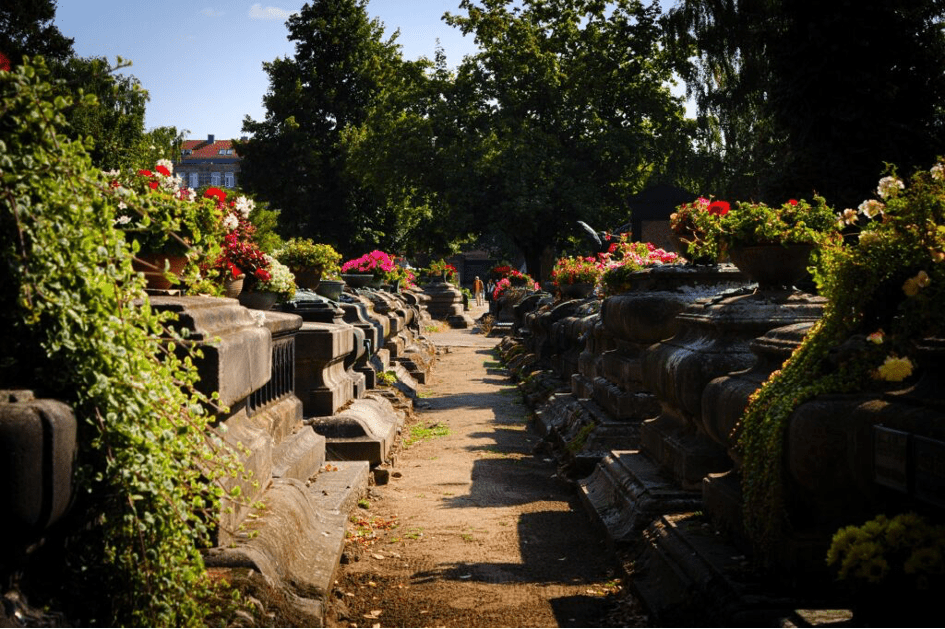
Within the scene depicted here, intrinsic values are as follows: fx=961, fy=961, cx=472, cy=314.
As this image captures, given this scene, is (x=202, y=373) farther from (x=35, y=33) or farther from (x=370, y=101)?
(x=370, y=101)

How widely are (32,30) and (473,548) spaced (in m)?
28.7

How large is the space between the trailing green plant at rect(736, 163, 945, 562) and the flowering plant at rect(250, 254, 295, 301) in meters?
4.34

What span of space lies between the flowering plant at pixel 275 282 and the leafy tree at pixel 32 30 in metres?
24.1

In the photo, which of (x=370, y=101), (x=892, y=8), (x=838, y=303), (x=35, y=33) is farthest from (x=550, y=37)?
(x=838, y=303)

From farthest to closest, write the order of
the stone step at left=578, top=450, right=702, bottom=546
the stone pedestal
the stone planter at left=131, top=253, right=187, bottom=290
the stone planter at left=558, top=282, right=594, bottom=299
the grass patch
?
the stone pedestal
the stone planter at left=558, top=282, right=594, bottom=299
the grass patch
the stone step at left=578, top=450, right=702, bottom=546
the stone planter at left=131, top=253, right=187, bottom=290

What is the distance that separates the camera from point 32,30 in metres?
29.4

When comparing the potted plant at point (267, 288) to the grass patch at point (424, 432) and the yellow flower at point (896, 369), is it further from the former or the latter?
the yellow flower at point (896, 369)

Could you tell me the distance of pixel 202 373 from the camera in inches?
164

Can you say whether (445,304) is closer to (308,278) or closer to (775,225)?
(308,278)

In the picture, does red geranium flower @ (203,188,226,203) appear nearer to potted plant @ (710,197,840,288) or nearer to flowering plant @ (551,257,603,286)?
potted plant @ (710,197,840,288)

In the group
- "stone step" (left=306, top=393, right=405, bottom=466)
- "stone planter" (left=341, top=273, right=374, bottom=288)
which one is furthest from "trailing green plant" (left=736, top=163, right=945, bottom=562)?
"stone planter" (left=341, top=273, right=374, bottom=288)

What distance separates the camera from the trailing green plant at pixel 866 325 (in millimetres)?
3473

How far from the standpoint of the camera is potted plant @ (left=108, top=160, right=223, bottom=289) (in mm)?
4223

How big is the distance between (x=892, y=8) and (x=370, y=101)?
2957cm
